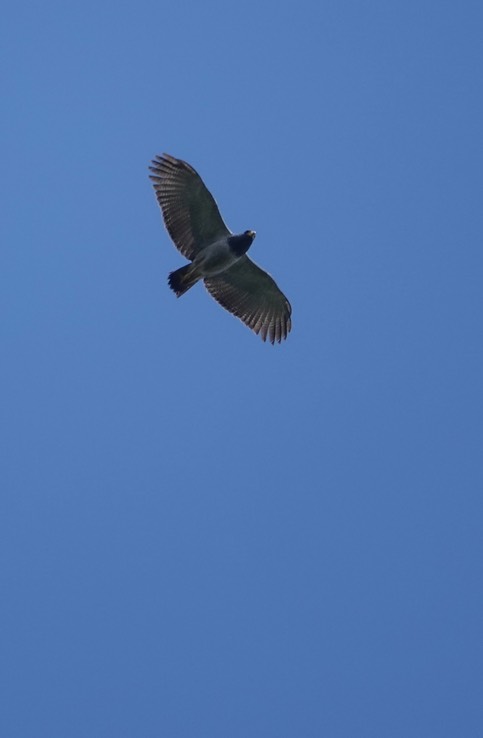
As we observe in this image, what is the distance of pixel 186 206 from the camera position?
76.9 ft

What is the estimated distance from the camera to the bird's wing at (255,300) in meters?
24.1

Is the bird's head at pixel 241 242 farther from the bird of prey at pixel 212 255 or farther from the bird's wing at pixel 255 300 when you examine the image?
the bird's wing at pixel 255 300

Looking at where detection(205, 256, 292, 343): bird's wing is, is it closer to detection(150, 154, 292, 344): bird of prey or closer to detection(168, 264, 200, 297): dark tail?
detection(150, 154, 292, 344): bird of prey

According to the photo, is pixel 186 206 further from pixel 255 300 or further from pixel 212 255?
pixel 255 300

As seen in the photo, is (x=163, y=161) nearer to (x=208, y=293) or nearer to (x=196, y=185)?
(x=196, y=185)

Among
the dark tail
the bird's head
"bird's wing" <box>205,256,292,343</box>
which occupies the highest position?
Result: "bird's wing" <box>205,256,292,343</box>

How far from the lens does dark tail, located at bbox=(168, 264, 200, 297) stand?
75.8 feet

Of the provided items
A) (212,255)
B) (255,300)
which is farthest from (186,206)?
(255,300)

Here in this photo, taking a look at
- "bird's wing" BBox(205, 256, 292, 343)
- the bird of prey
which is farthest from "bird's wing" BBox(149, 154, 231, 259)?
"bird's wing" BBox(205, 256, 292, 343)

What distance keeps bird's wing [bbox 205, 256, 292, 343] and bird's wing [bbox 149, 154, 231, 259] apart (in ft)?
2.37

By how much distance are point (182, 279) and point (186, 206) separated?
121cm

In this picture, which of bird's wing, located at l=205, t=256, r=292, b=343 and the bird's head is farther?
bird's wing, located at l=205, t=256, r=292, b=343

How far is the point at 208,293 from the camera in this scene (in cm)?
2434

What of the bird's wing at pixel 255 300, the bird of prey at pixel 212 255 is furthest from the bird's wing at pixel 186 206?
the bird's wing at pixel 255 300
